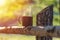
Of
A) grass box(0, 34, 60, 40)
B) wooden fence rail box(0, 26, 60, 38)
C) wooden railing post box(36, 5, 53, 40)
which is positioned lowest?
grass box(0, 34, 60, 40)

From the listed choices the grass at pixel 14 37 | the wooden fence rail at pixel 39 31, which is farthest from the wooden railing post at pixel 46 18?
the grass at pixel 14 37

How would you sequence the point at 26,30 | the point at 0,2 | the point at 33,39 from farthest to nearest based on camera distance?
the point at 0,2 → the point at 33,39 → the point at 26,30

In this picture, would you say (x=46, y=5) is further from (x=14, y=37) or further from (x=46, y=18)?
(x=14, y=37)

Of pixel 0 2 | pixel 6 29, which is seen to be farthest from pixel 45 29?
pixel 0 2

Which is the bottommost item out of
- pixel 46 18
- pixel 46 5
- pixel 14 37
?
pixel 14 37

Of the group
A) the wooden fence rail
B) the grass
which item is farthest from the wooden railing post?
the grass

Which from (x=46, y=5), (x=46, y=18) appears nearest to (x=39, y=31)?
(x=46, y=18)

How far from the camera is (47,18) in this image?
1.28 m

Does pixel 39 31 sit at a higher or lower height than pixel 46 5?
lower

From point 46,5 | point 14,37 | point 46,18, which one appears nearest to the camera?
point 46,18

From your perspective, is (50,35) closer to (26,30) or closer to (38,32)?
(38,32)

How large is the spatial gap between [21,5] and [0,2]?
0.73 feet

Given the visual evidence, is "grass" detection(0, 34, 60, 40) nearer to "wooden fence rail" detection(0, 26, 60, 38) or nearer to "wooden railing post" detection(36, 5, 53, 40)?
"wooden fence rail" detection(0, 26, 60, 38)

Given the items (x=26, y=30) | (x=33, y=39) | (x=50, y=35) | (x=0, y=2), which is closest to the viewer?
(x=50, y=35)
